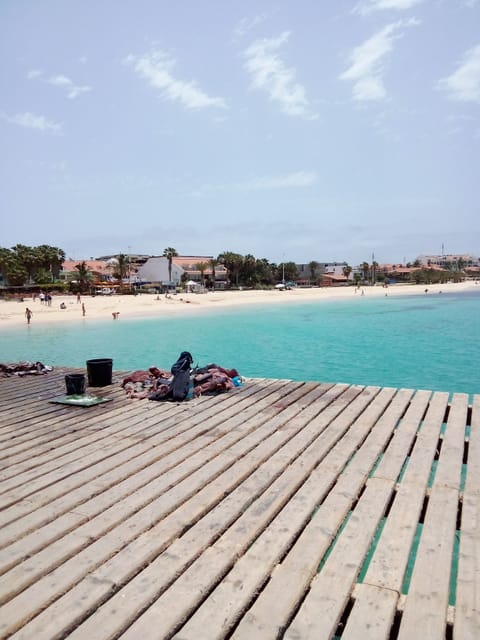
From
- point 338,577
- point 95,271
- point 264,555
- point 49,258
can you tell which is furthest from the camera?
point 95,271

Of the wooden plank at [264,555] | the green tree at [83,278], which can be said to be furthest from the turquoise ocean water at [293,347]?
the green tree at [83,278]

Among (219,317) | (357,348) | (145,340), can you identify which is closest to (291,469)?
(357,348)

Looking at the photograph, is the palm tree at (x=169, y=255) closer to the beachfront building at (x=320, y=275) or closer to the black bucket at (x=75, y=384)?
the beachfront building at (x=320, y=275)

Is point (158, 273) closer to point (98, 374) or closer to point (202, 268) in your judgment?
point (202, 268)

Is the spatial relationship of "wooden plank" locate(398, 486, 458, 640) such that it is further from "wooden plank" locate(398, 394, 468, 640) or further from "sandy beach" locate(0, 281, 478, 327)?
"sandy beach" locate(0, 281, 478, 327)

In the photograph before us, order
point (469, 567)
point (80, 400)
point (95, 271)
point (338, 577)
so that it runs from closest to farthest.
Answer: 1. point (338, 577)
2. point (469, 567)
3. point (80, 400)
4. point (95, 271)

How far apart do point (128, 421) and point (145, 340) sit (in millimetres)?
25101

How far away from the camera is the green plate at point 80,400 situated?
7230mm

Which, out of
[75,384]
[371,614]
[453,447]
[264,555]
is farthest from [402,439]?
[75,384]

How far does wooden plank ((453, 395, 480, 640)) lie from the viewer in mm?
2363

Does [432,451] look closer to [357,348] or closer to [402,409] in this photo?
[402,409]

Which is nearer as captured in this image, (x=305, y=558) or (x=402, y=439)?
(x=305, y=558)

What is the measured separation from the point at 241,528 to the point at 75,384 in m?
5.22

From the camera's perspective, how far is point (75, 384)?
7754 millimetres
